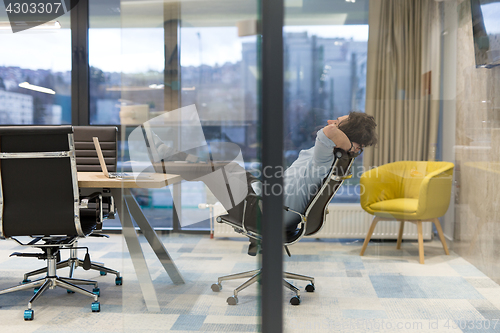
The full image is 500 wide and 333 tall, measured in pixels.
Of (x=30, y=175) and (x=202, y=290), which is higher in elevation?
(x=30, y=175)

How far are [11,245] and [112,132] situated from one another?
1.46 meters

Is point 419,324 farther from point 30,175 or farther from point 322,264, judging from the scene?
point 30,175

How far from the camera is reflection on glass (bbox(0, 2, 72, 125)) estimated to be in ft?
13.4

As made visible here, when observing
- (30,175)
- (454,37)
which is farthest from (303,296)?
(30,175)

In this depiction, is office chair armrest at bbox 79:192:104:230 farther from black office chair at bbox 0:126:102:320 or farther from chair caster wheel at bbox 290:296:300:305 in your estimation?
chair caster wheel at bbox 290:296:300:305

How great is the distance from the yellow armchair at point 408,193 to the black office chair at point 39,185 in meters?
1.52

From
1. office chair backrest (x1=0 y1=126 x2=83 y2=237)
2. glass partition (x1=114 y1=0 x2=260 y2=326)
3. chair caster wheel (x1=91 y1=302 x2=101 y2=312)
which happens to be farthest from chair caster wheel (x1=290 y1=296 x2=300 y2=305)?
office chair backrest (x1=0 y1=126 x2=83 y2=237)

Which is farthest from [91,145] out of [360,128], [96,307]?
[360,128]

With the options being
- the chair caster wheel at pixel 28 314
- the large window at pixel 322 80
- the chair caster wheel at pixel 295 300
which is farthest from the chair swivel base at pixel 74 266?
the large window at pixel 322 80

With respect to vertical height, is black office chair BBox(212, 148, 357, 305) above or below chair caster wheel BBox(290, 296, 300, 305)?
above

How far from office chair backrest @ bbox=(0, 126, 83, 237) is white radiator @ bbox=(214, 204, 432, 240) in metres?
1.34

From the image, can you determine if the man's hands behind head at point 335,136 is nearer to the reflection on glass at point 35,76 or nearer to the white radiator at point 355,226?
the white radiator at point 355,226

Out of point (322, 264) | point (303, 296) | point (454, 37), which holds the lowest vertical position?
point (303, 296)

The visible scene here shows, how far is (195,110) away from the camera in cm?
148
